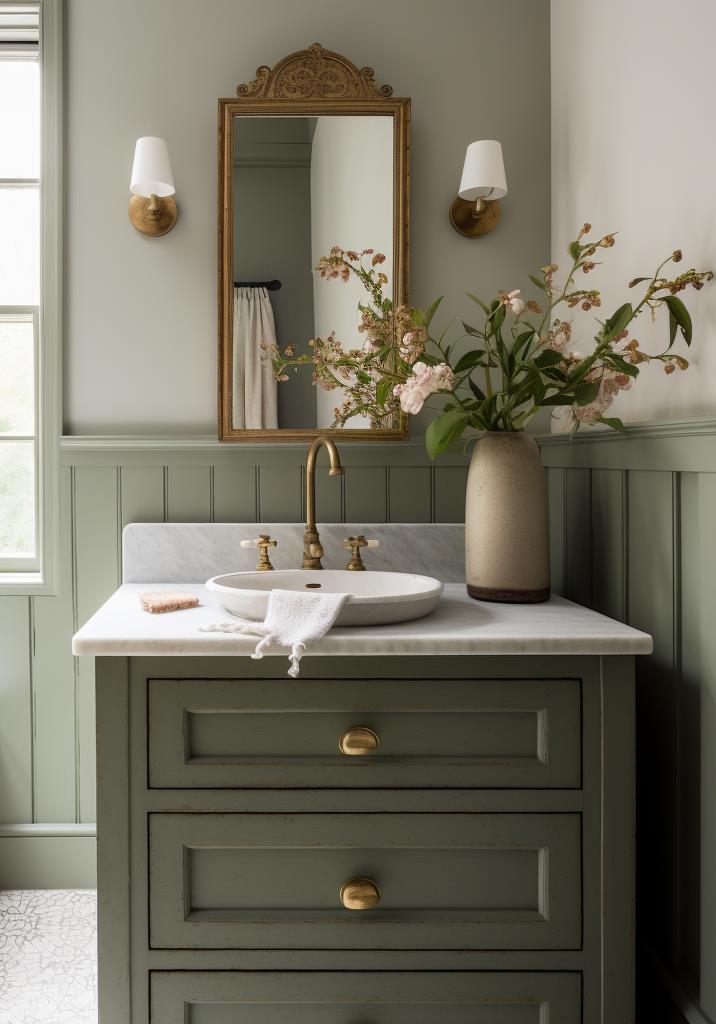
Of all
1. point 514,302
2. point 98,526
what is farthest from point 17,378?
point 514,302

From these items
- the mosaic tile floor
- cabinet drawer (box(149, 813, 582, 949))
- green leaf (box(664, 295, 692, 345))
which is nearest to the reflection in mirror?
green leaf (box(664, 295, 692, 345))

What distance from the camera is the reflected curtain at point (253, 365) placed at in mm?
1797

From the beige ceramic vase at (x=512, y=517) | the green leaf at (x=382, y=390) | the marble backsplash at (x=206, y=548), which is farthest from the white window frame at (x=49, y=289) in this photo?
the beige ceramic vase at (x=512, y=517)

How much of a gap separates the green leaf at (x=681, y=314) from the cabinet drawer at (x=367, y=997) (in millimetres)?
977

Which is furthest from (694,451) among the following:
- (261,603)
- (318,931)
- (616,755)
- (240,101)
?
(240,101)

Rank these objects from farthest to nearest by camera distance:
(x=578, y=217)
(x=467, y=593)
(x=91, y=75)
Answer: (x=91, y=75) < (x=578, y=217) < (x=467, y=593)

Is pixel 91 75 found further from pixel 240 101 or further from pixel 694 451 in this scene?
pixel 694 451

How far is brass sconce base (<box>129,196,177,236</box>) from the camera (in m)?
1.79

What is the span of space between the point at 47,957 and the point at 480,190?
6.33ft

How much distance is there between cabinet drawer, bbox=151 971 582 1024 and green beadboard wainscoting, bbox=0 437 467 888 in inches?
30.9

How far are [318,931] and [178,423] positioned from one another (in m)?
1.15

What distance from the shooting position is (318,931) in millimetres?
1163

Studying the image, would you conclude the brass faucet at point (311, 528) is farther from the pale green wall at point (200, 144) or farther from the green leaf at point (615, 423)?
the green leaf at point (615, 423)

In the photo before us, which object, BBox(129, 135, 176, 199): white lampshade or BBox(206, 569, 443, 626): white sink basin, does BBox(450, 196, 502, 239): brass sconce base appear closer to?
BBox(129, 135, 176, 199): white lampshade
